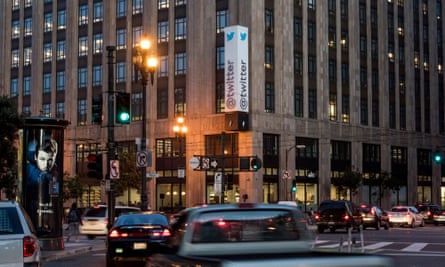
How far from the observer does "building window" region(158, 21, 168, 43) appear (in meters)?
69.2

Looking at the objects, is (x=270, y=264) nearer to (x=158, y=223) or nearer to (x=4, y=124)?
(x=158, y=223)

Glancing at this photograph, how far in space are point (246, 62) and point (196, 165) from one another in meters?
13.2

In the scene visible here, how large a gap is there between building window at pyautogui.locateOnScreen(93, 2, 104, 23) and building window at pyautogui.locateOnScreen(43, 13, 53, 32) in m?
6.20

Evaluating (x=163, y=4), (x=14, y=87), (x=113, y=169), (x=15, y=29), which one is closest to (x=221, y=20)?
(x=163, y=4)

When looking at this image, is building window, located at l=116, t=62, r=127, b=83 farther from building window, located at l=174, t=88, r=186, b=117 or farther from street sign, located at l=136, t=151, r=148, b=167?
street sign, located at l=136, t=151, r=148, b=167

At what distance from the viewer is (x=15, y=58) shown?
8131cm

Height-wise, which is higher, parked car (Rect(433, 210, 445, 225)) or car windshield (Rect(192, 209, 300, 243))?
car windshield (Rect(192, 209, 300, 243))

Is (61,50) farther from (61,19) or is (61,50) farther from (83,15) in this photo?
(83,15)

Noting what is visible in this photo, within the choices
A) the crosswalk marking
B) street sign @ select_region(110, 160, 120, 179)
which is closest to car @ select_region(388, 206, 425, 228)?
the crosswalk marking

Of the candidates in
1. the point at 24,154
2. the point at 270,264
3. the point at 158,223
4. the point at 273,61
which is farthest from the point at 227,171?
the point at 270,264

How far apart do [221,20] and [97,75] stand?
1612 cm

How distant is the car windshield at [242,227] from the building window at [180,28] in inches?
2307

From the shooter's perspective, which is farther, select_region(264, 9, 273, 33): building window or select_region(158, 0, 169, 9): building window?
select_region(158, 0, 169, 9): building window

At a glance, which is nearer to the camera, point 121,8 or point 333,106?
point 333,106
